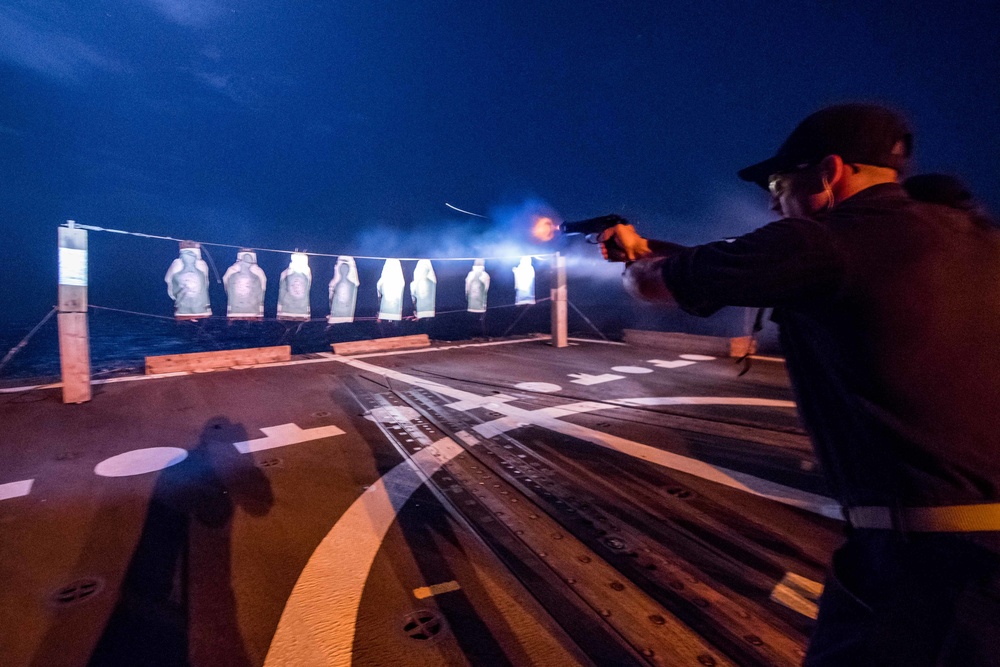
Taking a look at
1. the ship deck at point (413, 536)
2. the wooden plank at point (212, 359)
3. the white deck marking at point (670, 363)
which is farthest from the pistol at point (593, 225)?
the wooden plank at point (212, 359)

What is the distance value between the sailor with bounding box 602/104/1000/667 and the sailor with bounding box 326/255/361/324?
46.6 ft

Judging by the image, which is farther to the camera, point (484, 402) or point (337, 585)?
point (484, 402)

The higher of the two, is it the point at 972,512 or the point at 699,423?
the point at 972,512

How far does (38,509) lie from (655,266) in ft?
19.2

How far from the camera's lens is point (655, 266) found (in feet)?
5.73

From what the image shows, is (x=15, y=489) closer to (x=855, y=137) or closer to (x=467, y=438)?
(x=467, y=438)

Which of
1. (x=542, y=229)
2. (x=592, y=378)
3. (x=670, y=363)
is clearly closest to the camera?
(x=542, y=229)

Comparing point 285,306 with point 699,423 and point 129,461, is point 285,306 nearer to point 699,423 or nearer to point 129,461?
point 129,461

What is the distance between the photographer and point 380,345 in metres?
15.0

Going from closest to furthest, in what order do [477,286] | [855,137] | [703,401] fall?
[855,137] → [703,401] → [477,286]

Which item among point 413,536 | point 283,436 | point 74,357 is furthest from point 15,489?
point 74,357

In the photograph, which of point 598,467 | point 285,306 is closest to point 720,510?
point 598,467

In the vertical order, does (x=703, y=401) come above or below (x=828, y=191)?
below

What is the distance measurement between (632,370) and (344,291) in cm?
935
